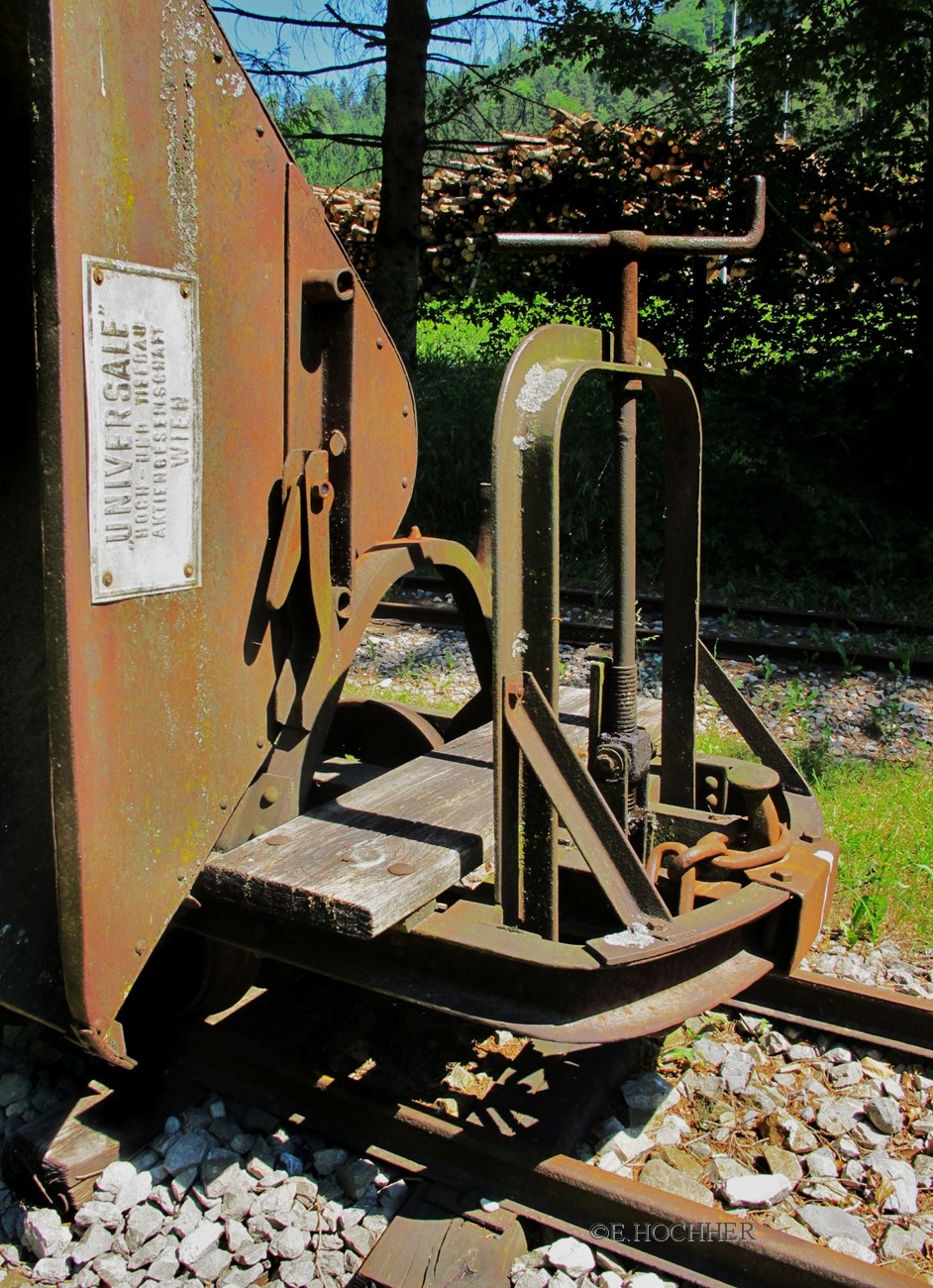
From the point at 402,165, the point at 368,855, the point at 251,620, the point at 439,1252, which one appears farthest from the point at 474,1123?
the point at 402,165

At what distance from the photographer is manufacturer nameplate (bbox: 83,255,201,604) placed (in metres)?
2.11

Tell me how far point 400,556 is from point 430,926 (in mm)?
1139

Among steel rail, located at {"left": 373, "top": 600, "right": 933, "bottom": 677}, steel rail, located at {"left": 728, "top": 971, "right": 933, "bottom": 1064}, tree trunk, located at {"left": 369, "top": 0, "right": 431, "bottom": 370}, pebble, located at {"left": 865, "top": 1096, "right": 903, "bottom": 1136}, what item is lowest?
pebble, located at {"left": 865, "top": 1096, "right": 903, "bottom": 1136}

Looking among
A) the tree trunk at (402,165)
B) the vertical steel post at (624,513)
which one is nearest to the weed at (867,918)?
the vertical steel post at (624,513)

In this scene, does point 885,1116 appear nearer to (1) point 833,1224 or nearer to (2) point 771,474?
(1) point 833,1224

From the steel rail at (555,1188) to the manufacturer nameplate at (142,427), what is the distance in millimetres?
1463

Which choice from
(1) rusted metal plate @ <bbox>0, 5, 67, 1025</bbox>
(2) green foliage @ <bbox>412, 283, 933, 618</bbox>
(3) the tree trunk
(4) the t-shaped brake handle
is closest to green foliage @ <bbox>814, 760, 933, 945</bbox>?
(4) the t-shaped brake handle

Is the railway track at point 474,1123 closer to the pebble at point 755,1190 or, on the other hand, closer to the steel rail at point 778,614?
the pebble at point 755,1190

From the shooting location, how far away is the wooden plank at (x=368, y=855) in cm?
238

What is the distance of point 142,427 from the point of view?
2221 millimetres

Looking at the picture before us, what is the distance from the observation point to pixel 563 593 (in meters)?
8.40

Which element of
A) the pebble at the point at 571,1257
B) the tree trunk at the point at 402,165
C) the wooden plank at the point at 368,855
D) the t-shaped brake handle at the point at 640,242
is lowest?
the pebble at the point at 571,1257

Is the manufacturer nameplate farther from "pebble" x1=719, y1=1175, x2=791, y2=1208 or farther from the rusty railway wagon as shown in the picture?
"pebble" x1=719, y1=1175, x2=791, y2=1208

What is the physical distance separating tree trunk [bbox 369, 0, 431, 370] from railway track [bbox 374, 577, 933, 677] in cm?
330
